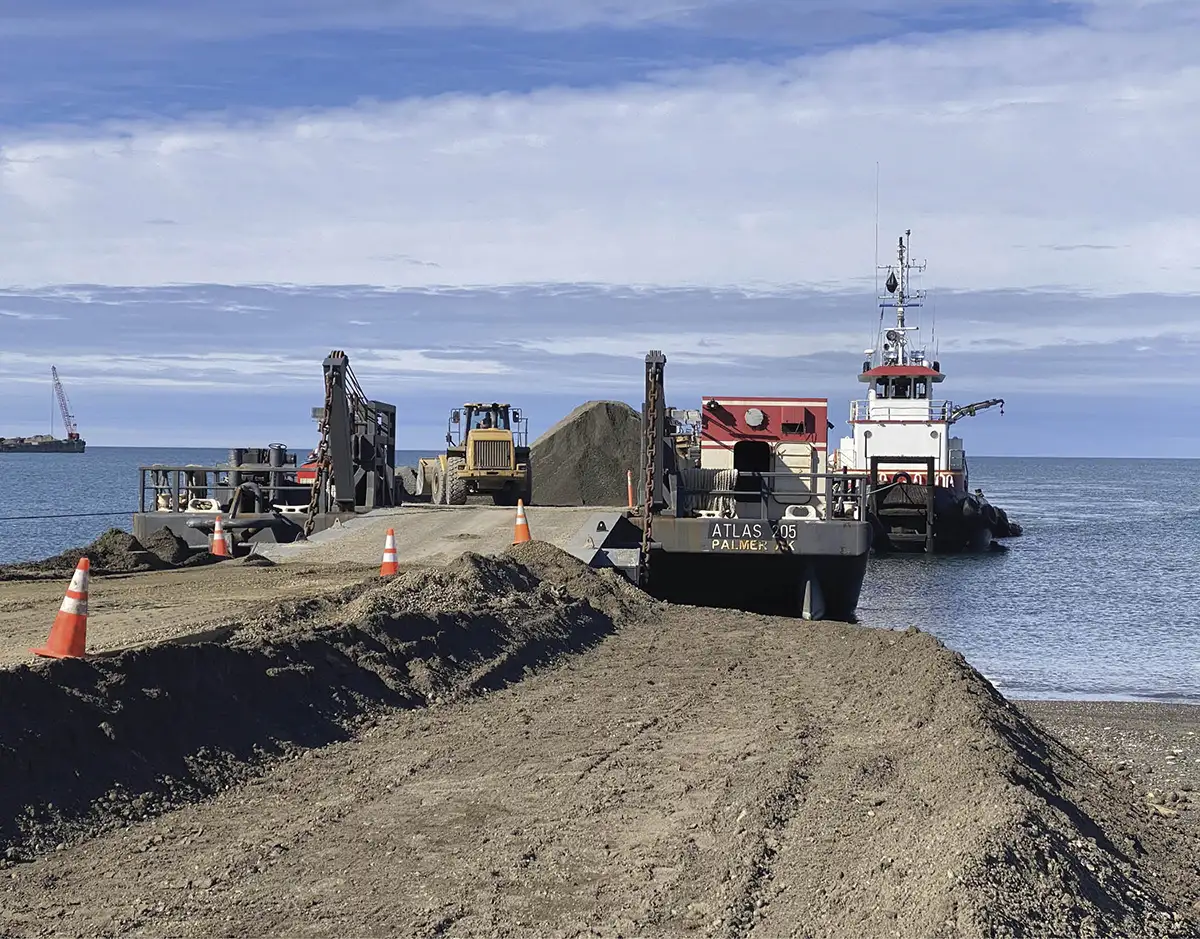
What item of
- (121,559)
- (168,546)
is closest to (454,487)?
(168,546)

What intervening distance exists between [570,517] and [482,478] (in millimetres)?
10191

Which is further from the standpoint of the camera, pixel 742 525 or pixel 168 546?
pixel 168 546

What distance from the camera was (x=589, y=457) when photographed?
4969 cm

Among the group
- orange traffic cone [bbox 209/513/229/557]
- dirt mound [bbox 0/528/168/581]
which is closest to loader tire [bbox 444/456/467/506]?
orange traffic cone [bbox 209/513/229/557]

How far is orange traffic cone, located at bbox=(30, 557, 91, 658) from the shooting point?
900 centimetres

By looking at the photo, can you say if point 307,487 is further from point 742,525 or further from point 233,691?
point 233,691

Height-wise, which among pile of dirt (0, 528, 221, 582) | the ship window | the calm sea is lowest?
the calm sea

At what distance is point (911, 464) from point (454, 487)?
64.8 feet

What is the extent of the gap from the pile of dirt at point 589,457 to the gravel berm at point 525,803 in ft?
119

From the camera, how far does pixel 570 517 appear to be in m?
23.5

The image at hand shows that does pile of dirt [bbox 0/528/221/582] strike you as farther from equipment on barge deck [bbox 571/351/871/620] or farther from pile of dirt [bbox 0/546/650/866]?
equipment on barge deck [bbox 571/351/871/620]

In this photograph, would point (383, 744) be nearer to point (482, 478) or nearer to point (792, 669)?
point (792, 669)

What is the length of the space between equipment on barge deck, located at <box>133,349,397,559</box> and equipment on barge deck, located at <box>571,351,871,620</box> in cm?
470

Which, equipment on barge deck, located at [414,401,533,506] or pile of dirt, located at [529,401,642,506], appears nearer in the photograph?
equipment on barge deck, located at [414,401,533,506]
